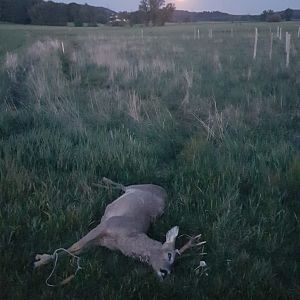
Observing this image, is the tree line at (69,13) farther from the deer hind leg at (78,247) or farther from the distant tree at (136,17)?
the deer hind leg at (78,247)

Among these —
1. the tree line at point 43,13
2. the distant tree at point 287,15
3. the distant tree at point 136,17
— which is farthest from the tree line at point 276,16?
the tree line at point 43,13

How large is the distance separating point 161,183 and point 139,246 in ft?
5.43

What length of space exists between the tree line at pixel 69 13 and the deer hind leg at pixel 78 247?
2854 inches

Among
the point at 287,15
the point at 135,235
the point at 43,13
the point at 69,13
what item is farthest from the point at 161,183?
the point at 287,15

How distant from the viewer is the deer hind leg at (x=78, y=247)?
353cm

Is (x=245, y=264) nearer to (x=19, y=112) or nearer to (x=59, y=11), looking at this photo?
(x=19, y=112)

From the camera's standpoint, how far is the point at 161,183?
512 cm

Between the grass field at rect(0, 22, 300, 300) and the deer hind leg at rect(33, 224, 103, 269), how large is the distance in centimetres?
7

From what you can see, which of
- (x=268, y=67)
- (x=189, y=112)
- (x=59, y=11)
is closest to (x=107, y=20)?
(x=59, y=11)

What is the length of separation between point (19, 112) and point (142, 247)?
470 centimetres

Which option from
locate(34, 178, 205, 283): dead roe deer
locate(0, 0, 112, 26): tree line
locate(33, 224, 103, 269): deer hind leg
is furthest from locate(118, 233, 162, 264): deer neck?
locate(0, 0, 112, 26): tree line

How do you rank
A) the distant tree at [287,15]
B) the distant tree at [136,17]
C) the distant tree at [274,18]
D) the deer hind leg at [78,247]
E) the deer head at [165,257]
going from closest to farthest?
the deer head at [165,257] → the deer hind leg at [78,247] → the distant tree at [274,18] → the distant tree at [136,17] → the distant tree at [287,15]

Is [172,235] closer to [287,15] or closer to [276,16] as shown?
[276,16]

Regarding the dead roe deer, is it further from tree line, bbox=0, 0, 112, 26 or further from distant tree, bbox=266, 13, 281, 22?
distant tree, bbox=266, 13, 281, 22
